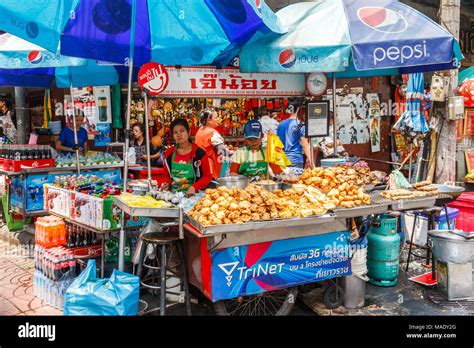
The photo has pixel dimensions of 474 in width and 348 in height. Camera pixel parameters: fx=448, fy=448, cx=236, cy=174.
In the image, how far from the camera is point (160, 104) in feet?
31.8

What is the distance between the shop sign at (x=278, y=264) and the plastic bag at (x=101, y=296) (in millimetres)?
803

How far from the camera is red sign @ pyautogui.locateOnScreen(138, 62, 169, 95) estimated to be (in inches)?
186

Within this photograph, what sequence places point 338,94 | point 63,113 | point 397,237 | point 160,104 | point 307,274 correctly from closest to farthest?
1. point 307,274
2. point 397,237
3. point 160,104
4. point 63,113
5. point 338,94

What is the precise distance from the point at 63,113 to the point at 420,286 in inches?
330

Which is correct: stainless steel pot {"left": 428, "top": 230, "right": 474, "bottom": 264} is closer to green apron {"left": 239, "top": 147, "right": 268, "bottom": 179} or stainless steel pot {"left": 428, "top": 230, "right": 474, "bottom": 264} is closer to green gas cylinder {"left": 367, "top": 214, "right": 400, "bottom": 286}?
green gas cylinder {"left": 367, "top": 214, "right": 400, "bottom": 286}

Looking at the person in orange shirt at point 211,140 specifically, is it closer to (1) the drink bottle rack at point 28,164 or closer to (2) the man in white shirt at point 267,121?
(2) the man in white shirt at point 267,121

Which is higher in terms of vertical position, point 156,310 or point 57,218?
point 57,218

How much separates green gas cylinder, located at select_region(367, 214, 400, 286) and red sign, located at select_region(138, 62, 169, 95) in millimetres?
2966

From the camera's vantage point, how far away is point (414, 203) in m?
5.35

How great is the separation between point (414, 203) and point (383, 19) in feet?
7.25

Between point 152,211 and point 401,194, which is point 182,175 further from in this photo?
point 401,194

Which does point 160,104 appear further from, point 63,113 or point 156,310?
point 156,310

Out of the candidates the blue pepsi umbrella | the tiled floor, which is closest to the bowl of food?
the tiled floor
